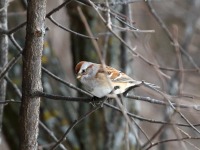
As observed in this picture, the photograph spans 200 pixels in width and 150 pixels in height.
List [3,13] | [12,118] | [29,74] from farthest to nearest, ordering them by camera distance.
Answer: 1. [12,118]
2. [3,13]
3. [29,74]

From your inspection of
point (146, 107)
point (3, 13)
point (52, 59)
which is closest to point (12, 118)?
point (52, 59)

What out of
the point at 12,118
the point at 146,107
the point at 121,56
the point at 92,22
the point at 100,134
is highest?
the point at 92,22

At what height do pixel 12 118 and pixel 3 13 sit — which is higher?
pixel 3 13

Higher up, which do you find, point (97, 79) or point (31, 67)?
point (31, 67)

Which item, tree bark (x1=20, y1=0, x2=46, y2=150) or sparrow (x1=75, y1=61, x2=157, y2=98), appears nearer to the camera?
tree bark (x1=20, y1=0, x2=46, y2=150)

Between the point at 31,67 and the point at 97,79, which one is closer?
the point at 31,67

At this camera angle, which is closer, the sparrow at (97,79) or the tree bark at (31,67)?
the tree bark at (31,67)

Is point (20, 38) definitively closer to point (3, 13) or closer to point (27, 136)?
point (3, 13)

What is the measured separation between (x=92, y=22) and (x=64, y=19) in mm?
4638

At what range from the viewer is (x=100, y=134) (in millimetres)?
4723

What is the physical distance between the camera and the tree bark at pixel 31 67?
241 centimetres

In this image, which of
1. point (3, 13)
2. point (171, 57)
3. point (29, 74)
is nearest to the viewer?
point (29, 74)

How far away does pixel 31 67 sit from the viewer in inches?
95.7

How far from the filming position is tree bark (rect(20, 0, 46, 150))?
2408mm
